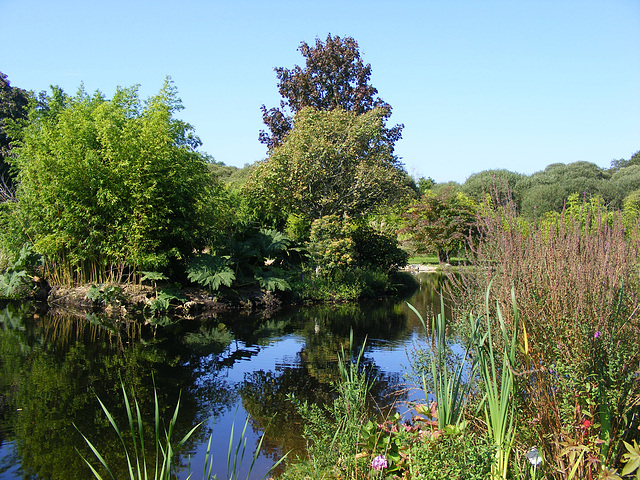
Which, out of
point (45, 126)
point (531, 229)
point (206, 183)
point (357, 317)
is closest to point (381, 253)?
point (357, 317)

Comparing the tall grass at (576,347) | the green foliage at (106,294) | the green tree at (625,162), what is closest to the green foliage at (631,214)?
the tall grass at (576,347)

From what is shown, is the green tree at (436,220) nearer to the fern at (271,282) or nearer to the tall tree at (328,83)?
the tall tree at (328,83)

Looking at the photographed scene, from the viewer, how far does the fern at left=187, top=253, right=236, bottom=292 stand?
11.4m

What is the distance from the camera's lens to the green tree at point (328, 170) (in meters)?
14.6

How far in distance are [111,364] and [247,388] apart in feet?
7.15

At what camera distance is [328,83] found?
1942 cm

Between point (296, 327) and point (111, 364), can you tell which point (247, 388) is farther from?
point (296, 327)

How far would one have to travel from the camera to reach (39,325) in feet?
31.1

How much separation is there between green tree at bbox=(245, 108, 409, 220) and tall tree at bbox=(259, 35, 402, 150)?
3.87 m

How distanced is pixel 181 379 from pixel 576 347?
4784mm

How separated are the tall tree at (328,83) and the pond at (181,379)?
35.7 ft

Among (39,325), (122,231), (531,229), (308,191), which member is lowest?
(39,325)

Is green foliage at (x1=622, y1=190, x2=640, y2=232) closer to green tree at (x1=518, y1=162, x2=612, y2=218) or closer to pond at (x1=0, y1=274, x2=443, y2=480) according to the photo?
pond at (x1=0, y1=274, x2=443, y2=480)

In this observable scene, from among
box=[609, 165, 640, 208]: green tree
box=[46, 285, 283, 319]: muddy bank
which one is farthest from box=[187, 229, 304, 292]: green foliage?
box=[609, 165, 640, 208]: green tree
